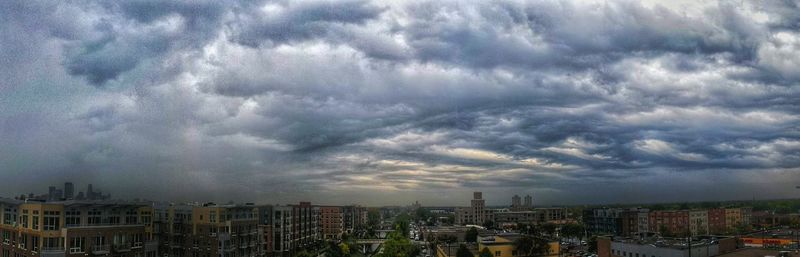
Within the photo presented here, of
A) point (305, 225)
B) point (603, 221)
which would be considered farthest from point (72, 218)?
point (603, 221)

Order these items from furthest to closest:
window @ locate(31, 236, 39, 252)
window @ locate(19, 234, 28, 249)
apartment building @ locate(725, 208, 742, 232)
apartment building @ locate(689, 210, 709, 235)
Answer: apartment building @ locate(725, 208, 742, 232), apartment building @ locate(689, 210, 709, 235), window @ locate(19, 234, 28, 249), window @ locate(31, 236, 39, 252)

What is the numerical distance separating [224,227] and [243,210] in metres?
5.18

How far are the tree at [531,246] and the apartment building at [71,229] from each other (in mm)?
47476

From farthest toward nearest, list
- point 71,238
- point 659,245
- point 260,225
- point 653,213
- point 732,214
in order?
point 732,214 → point 653,213 → point 260,225 → point 659,245 → point 71,238

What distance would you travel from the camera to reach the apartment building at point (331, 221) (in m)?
155

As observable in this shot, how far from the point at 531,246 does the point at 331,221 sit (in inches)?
3402

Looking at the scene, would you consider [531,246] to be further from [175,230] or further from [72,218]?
[72,218]

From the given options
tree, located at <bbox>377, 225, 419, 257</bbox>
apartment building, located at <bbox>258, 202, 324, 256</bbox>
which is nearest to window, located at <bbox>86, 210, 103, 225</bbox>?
apartment building, located at <bbox>258, 202, 324, 256</bbox>

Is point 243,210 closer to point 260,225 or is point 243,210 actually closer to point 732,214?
point 260,225

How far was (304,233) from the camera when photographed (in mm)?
110938

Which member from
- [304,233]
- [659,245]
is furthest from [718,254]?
[304,233]

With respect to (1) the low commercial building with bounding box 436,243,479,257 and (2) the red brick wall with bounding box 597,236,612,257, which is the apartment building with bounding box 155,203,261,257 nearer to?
(1) the low commercial building with bounding box 436,243,479,257

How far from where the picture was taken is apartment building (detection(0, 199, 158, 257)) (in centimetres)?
5326

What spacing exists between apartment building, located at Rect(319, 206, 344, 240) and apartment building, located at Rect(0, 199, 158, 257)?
93630 millimetres
